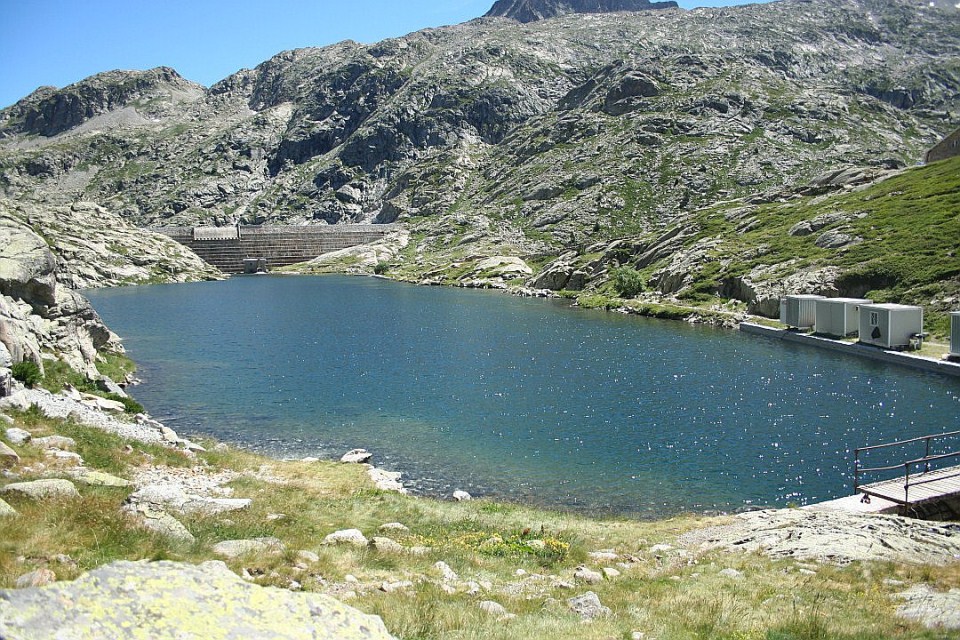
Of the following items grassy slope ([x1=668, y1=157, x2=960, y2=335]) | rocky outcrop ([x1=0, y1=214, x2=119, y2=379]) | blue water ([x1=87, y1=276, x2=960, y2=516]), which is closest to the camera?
blue water ([x1=87, y1=276, x2=960, y2=516])

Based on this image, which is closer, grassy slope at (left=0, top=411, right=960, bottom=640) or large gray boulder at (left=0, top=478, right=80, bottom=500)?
grassy slope at (left=0, top=411, right=960, bottom=640)

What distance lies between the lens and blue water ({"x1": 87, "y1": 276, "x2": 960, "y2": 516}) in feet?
112

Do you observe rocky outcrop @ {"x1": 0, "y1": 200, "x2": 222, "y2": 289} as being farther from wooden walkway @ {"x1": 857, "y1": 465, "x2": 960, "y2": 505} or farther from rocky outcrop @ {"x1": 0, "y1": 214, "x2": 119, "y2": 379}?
wooden walkway @ {"x1": 857, "y1": 465, "x2": 960, "y2": 505}

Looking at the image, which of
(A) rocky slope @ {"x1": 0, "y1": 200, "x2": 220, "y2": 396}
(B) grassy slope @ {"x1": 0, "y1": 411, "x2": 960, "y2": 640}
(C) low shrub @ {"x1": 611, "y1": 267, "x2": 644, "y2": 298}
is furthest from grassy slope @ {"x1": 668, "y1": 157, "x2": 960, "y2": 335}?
(A) rocky slope @ {"x1": 0, "y1": 200, "x2": 220, "y2": 396}

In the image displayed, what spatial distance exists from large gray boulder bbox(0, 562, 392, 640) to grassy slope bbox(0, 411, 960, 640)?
3.08 metres

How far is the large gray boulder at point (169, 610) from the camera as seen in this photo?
6082mm

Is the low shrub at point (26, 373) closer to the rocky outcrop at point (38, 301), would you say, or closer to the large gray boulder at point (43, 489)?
the rocky outcrop at point (38, 301)

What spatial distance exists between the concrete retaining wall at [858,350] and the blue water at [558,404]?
5.78 feet

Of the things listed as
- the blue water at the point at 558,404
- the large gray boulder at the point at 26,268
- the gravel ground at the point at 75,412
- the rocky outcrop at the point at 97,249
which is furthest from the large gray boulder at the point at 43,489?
the rocky outcrop at the point at 97,249

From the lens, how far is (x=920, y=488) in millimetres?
25594

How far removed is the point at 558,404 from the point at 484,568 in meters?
32.3

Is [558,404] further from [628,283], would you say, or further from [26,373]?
[628,283]

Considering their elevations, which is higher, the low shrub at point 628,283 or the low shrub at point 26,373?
A: the low shrub at point 26,373

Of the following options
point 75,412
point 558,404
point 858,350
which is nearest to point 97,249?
point 558,404
